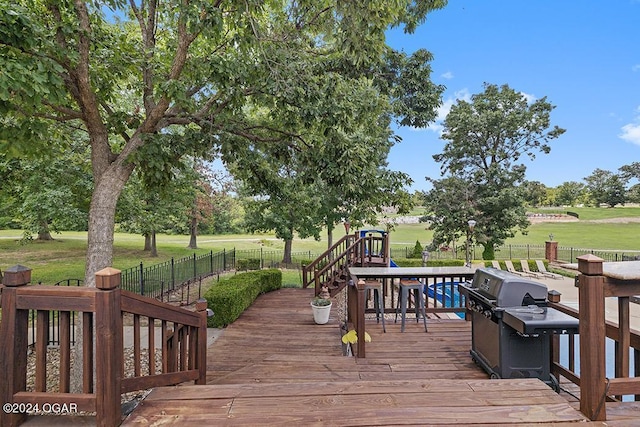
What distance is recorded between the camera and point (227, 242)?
99.1 feet

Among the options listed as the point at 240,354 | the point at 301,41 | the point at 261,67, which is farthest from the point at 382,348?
the point at 301,41

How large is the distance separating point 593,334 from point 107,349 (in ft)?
8.96

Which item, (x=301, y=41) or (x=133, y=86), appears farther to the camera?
(x=301, y=41)

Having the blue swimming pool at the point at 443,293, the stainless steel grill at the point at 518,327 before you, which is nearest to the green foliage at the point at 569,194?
the blue swimming pool at the point at 443,293

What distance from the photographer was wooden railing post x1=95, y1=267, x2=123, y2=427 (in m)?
1.66

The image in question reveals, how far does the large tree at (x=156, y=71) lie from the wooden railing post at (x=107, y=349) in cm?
223

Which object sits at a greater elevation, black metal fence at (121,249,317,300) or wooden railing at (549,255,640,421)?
wooden railing at (549,255,640,421)

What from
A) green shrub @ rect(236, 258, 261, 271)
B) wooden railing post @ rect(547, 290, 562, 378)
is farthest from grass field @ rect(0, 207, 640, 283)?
wooden railing post @ rect(547, 290, 562, 378)

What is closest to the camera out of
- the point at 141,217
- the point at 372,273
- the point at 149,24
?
the point at 149,24

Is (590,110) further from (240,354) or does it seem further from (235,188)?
(240,354)

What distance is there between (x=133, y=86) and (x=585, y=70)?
21.9 meters

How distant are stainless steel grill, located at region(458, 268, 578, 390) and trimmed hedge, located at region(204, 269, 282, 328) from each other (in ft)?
15.1

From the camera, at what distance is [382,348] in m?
4.12

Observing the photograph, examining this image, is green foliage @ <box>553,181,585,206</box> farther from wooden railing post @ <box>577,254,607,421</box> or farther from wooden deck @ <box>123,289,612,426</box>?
wooden railing post @ <box>577,254,607,421</box>
